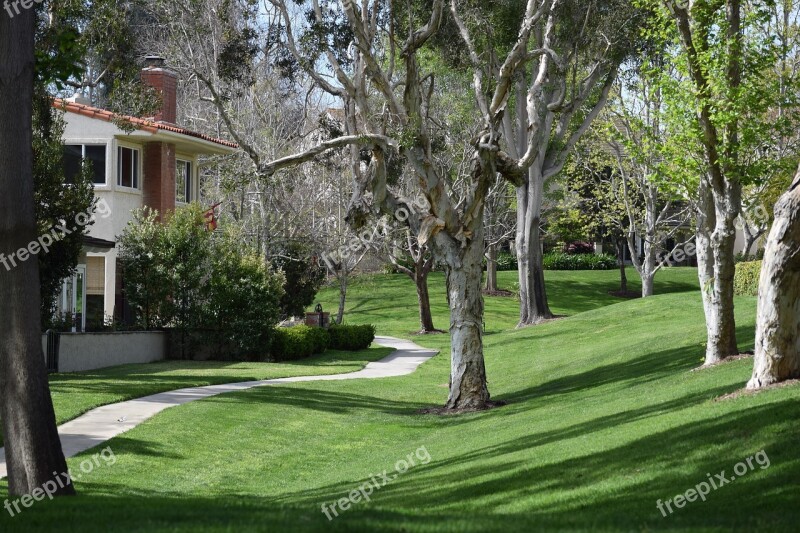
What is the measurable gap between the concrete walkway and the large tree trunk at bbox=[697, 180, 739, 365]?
400 inches

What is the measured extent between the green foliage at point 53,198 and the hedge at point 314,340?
9.53 m

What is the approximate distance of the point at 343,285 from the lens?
41938mm

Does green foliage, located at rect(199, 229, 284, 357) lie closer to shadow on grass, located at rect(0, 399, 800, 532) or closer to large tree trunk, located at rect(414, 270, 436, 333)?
large tree trunk, located at rect(414, 270, 436, 333)

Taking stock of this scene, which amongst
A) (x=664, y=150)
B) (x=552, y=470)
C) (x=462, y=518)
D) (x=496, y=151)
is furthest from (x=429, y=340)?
(x=462, y=518)

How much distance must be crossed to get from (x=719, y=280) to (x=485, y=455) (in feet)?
22.8

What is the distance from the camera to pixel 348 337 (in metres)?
38.1

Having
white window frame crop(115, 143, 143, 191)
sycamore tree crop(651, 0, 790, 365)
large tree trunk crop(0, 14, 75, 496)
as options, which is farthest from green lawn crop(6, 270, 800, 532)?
white window frame crop(115, 143, 143, 191)

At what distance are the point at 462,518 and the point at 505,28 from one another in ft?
59.2

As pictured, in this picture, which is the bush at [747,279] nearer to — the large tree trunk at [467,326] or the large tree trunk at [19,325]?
the large tree trunk at [467,326]

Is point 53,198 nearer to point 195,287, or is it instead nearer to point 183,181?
point 195,287

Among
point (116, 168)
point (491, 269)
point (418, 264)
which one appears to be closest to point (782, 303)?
point (116, 168)

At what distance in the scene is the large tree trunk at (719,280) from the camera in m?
17.9

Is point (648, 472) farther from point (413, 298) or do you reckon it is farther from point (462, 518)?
point (413, 298)

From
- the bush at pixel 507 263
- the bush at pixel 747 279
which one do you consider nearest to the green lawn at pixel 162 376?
the bush at pixel 747 279
